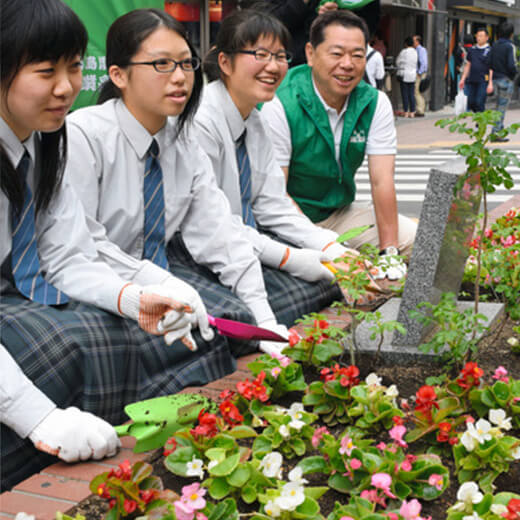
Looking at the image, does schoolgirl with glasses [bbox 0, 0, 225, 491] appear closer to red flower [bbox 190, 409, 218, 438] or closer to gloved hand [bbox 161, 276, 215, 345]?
gloved hand [bbox 161, 276, 215, 345]

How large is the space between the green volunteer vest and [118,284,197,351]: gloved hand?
1.95 m

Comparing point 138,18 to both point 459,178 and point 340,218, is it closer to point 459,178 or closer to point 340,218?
point 459,178

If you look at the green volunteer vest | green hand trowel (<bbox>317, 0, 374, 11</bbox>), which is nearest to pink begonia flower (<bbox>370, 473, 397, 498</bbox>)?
the green volunteer vest

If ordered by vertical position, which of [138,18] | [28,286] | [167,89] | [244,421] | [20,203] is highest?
[138,18]

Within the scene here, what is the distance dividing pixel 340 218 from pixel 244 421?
2385 millimetres

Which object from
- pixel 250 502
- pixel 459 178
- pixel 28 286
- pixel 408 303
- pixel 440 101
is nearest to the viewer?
pixel 250 502

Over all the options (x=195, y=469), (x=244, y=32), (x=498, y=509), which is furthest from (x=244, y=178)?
(x=498, y=509)

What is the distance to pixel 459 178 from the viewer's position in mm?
2441

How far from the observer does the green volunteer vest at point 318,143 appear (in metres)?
4.05

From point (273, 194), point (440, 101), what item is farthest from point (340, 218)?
point (440, 101)

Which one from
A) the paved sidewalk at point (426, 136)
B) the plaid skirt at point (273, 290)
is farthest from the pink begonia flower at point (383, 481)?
the paved sidewalk at point (426, 136)

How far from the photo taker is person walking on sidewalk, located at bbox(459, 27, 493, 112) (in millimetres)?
13648

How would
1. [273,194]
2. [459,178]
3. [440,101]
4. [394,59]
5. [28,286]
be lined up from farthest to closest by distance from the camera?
[440,101]
[394,59]
[273,194]
[459,178]
[28,286]

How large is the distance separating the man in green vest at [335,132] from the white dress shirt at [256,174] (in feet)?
1.34
